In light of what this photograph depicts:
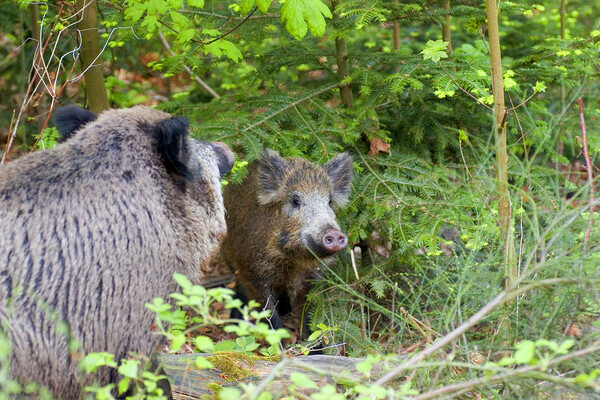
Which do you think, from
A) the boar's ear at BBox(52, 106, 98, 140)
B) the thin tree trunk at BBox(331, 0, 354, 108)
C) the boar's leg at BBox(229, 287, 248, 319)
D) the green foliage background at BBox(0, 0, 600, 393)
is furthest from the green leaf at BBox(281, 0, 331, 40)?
the boar's leg at BBox(229, 287, 248, 319)

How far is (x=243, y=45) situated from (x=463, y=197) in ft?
10.1

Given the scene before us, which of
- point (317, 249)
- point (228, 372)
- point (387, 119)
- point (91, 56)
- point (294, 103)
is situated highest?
point (91, 56)

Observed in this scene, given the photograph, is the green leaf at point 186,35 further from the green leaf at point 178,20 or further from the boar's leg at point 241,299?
the boar's leg at point 241,299

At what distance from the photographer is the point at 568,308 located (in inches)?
140

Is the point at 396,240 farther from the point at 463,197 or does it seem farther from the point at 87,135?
the point at 87,135

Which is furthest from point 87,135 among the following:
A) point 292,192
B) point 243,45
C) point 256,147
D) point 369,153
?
point 243,45

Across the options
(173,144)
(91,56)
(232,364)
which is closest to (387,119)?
(91,56)

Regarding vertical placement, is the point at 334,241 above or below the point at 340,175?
below

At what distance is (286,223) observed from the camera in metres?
5.95

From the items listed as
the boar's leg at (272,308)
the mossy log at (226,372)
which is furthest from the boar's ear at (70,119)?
the boar's leg at (272,308)

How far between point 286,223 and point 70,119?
8.10 feet

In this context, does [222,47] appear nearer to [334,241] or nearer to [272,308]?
[334,241]

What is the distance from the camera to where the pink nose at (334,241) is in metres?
5.29

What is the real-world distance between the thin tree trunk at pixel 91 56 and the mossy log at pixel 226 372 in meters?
2.65
